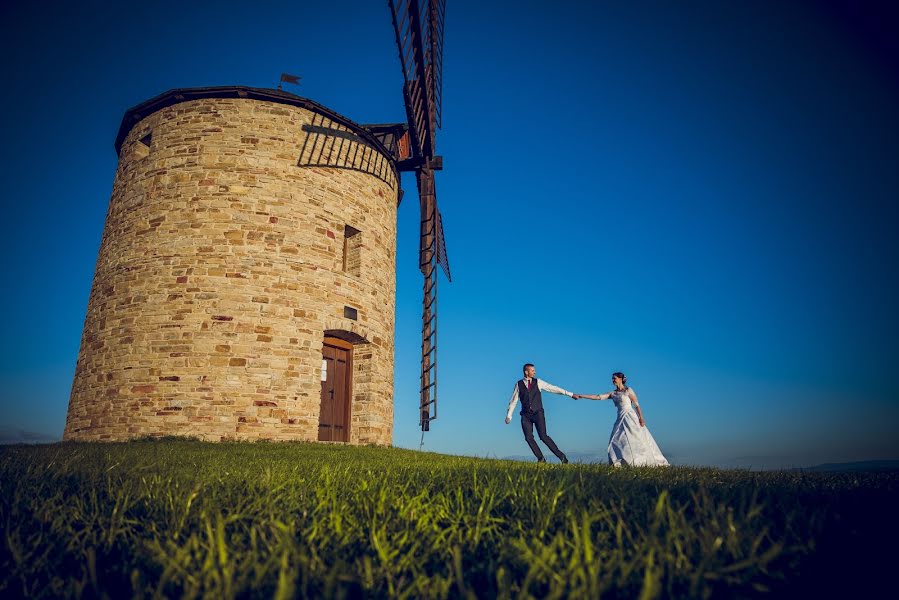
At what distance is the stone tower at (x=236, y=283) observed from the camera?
9242 millimetres

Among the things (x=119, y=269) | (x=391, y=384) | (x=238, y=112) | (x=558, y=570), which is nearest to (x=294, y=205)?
(x=238, y=112)

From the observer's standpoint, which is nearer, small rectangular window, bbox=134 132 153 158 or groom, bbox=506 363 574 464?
groom, bbox=506 363 574 464

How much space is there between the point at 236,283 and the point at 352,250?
3.06 metres

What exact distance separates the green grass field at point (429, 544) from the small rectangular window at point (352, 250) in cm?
888

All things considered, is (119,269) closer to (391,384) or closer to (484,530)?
(391,384)

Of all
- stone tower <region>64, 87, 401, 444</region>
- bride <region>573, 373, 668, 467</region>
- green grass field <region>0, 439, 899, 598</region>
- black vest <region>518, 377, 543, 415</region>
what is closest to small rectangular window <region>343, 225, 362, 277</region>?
stone tower <region>64, 87, 401, 444</region>

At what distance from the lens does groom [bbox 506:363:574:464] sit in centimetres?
860

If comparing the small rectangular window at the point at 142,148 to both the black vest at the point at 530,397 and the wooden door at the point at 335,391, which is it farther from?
the black vest at the point at 530,397

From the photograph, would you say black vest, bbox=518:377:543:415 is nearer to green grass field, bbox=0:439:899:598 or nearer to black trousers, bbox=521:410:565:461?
black trousers, bbox=521:410:565:461

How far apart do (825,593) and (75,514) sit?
3.22 meters

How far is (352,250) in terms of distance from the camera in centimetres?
1188

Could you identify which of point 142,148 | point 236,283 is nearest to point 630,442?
point 236,283

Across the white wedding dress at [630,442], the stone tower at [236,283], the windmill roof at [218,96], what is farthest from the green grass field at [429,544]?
the windmill roof at [218,96]

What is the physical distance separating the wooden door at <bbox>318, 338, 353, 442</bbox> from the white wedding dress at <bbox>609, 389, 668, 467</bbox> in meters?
6.18
